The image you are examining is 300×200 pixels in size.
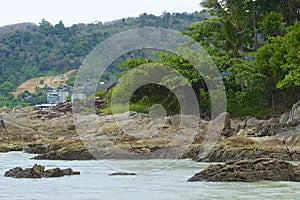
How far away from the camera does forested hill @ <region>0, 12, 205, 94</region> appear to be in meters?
86.2

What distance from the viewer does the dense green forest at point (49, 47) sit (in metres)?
85.7

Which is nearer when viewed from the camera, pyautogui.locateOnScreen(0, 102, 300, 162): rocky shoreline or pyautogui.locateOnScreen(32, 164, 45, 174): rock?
pyautogui.locateOnScreen(32, 164, 45, 174): rock

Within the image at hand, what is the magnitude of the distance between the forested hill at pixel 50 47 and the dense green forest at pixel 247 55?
53151 mm

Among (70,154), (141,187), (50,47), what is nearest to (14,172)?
(141,187)

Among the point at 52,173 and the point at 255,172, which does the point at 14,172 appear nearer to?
the point at 52,173

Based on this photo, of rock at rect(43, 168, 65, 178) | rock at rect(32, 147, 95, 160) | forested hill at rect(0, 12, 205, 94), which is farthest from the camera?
forested hill at rect(0, 12, 205, 94)

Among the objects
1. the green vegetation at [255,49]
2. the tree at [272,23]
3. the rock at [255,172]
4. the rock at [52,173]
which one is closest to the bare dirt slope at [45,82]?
the green vegetation at [255,49]

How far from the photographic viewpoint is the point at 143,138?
2370 centimetres

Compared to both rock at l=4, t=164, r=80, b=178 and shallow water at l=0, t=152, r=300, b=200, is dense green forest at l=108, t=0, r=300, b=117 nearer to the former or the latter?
shallow water at l=0, t=152, r=300, b=200

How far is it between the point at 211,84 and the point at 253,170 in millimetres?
16758

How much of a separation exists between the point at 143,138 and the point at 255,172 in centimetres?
1118

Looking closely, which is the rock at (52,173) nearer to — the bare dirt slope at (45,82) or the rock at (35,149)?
the rock at (35,149)

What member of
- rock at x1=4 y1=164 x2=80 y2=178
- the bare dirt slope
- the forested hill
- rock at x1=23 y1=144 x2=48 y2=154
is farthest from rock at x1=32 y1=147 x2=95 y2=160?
the bare dirt slope

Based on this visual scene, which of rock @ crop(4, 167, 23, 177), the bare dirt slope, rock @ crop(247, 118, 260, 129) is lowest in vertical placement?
the bare dirt slope
